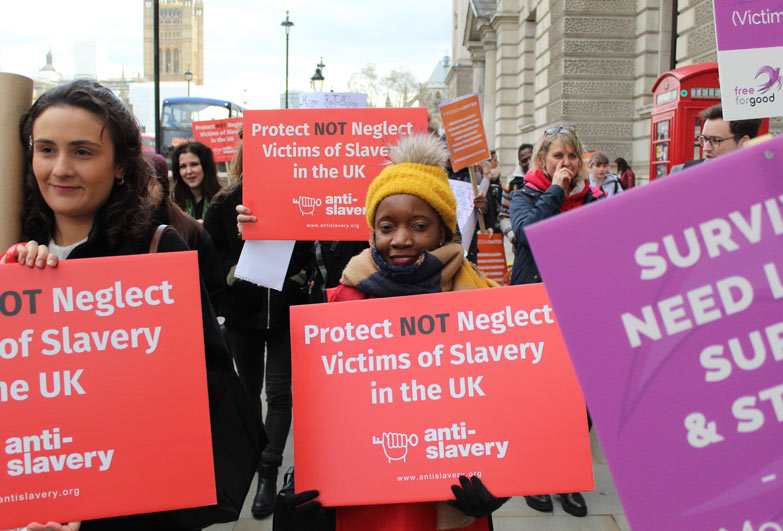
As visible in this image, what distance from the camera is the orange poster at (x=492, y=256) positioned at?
7195 millimetres

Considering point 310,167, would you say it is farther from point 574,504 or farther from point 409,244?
point 574,504

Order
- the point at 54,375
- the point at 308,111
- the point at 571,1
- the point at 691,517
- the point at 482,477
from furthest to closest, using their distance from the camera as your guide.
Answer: the point at 571,1
the point at 308,111
the point at 482,477
the point at 54,375
the point at 691,517

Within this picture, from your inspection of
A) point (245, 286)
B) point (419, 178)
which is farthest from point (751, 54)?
point (245, 286)

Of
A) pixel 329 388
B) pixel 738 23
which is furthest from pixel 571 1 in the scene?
pixel 329 388

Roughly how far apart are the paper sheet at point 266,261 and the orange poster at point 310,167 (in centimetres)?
9

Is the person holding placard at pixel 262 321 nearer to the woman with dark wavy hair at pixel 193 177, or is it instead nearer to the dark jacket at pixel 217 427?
the woman with dark wavy hair at pixel 193 177

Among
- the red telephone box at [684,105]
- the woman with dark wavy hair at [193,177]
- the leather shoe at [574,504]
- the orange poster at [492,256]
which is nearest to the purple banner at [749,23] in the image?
the leather shoe at [574,504]

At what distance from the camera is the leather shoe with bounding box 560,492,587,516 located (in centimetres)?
368

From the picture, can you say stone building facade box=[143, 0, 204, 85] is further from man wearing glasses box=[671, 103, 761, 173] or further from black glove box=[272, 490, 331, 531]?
black glove box=[272, 490, 331, 531]

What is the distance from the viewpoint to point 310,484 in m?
1.69

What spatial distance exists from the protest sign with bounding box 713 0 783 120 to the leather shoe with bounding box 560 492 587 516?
222cm

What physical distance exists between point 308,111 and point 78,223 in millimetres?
1447

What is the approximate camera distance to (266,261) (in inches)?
121

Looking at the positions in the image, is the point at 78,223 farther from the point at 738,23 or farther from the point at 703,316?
the point at 738,23
